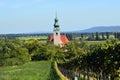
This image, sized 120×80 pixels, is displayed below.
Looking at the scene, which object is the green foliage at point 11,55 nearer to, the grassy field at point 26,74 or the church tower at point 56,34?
the grassy field at point 26,74

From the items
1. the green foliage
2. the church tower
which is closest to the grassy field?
the green foliage

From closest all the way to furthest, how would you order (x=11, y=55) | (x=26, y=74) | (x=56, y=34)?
1. (x=26, y=74)
2. (x=11, y=55)
3. (x=56, y=34)

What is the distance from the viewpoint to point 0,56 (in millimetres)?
98625

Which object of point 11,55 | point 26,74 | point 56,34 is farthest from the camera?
point 56,34

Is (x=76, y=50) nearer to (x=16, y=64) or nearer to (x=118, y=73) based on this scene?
(x=16, y=64)

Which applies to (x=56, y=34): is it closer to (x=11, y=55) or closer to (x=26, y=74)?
(x=11, y=55)

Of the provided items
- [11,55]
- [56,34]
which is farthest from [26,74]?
[56,34]

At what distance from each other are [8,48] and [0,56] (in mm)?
3042

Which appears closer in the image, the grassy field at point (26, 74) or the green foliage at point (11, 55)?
the grassy field at point (26, 74)

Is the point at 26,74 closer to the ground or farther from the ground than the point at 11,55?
farther from the ground

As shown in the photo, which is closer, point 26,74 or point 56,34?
point 26,74

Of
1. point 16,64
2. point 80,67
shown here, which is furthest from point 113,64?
point 16,64

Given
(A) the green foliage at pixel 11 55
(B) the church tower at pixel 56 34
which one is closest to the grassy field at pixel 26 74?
(A) the green foliage at pixel 11 55

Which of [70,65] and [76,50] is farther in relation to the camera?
[76,50]
